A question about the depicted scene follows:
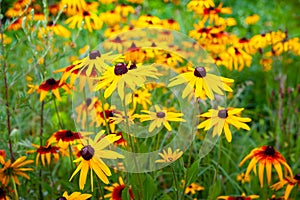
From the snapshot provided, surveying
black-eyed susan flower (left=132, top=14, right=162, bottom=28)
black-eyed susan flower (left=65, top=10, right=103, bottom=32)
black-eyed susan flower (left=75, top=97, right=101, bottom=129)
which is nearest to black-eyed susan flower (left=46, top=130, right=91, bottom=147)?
black-eyed susan flower (left=75, top=97, right=101, bottom=129)

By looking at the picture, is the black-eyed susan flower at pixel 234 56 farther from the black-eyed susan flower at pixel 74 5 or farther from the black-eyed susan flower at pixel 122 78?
the black-eyed susan flower at pixel 122 78

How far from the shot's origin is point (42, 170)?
6.38 ft

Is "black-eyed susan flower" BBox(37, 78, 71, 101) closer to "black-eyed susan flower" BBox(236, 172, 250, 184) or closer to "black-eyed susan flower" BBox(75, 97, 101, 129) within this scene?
"black-eyed susan flower" BBox(75, 97, 101, 129)

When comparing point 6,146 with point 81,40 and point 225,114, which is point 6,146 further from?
point 81,40

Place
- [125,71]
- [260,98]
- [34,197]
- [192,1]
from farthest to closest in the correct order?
[260,98], [192,1], [34,197], [125,71]

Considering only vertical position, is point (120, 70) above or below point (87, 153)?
above

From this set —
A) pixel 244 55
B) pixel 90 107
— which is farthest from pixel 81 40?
pixel 90 107

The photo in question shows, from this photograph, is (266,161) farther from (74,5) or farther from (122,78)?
→ (74,5)

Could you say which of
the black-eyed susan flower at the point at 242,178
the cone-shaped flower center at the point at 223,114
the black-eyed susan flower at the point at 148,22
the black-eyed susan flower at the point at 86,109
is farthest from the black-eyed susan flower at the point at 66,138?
the black-eyed susan flower at the point at 148,22

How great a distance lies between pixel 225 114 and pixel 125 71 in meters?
0.35

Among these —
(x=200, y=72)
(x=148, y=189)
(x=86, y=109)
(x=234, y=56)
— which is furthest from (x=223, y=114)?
(x=234, y=56)

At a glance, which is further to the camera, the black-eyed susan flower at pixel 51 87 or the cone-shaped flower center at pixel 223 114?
the black-eyed susan flower at pixel 51 87

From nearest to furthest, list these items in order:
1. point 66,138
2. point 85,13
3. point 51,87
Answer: point 66,138 → point 51,87 → point 85,13

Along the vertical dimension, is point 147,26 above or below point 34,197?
above
